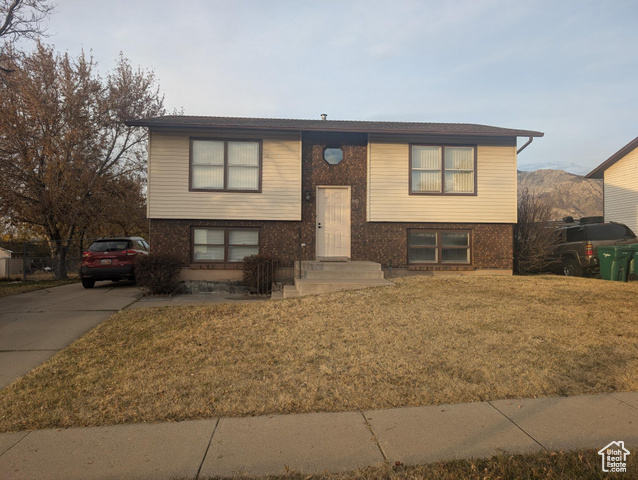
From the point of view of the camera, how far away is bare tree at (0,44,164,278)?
1553 cm

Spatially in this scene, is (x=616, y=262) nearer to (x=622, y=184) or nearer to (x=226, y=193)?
(x=622, y=184)

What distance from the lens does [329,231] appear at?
13.0 meters

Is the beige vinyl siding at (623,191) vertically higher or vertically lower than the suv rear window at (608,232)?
higher

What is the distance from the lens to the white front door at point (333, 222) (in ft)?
42.7

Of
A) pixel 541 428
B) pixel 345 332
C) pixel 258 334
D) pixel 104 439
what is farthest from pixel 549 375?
pixel 104 439

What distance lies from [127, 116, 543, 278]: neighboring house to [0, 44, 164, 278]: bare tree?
614 cm

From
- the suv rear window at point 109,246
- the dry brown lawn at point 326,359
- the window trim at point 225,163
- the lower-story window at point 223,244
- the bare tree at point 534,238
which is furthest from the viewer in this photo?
the bare tree at point 534,238

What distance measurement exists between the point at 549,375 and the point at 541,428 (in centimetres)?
131

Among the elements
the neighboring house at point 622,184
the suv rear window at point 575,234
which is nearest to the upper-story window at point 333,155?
the suv rear window at point 575,234

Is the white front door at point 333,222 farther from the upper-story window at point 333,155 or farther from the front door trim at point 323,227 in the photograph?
the upper-story window at point 333,155

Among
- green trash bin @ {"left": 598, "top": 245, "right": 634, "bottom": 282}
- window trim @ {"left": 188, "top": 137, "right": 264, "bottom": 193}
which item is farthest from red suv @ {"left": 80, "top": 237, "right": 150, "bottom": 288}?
green trash bin @ {"left": 598, "top": 245, "right": 634, "bottom": 282}

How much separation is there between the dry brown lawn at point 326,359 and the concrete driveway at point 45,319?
0.42m

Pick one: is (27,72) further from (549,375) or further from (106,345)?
(549,375)

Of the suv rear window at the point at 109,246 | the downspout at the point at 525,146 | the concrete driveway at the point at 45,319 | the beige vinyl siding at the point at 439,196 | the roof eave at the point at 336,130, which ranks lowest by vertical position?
the concrete driveway at the point at 45,319
